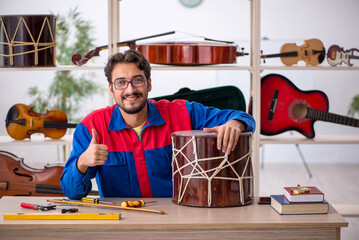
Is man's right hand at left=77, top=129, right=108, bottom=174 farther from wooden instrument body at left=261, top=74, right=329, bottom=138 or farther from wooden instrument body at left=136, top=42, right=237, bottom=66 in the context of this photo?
wooden instrument body at left=261, top=74, right=329, bottom=138

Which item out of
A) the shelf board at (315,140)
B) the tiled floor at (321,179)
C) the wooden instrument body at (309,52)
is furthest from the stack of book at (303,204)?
the tiled floor at (321,179)

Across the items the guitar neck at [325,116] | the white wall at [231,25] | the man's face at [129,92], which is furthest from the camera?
the white wall at [231,25]

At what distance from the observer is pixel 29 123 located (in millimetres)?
3484

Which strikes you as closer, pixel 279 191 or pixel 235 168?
pixel 235 168

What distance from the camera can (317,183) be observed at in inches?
233

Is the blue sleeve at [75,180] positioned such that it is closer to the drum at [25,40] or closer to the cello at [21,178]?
the cello at [21,178]

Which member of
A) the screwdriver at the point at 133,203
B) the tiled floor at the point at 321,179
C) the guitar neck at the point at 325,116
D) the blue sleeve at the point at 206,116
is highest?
the blue sleeve at the point at 206,116

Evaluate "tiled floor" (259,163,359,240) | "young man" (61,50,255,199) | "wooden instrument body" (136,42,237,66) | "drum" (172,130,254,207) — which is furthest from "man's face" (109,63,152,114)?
"tiled floor" (259,163,359,240)

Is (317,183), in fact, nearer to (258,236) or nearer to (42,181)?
(42,181)

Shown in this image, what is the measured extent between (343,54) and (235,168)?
6.65 ft

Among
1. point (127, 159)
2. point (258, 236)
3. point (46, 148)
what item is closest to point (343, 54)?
point (127, 159)

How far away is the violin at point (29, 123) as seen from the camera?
3471 mm

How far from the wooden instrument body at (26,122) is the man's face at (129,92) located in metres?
1.37

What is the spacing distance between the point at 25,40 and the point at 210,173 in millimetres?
1962
